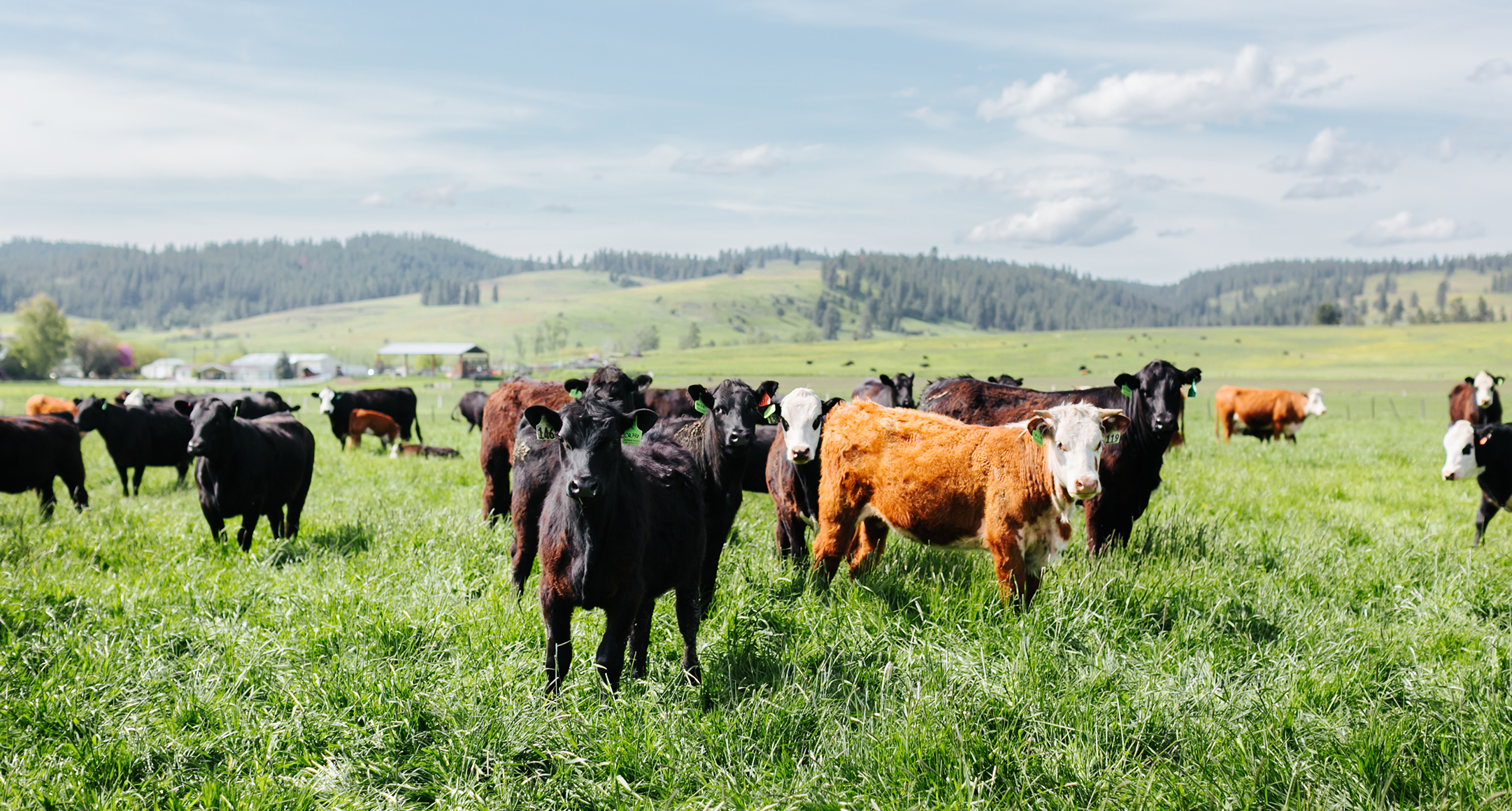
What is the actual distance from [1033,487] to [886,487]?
1160mm

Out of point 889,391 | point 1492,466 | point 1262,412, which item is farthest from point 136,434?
point 1262,412

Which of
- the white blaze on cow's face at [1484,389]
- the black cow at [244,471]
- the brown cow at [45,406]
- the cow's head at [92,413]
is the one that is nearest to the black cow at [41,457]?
the cow's head at [92,413]

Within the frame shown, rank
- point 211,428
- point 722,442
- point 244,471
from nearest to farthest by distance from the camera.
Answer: point 722,442, point 211,428, point 244,471

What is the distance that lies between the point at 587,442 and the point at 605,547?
1.97 feet

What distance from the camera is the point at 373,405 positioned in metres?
23.9

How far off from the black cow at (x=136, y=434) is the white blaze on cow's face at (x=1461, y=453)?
→ 1808 centimetres

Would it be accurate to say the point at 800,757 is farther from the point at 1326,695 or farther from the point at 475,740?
the point at 1326,695

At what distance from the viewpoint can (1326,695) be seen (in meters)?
4.79

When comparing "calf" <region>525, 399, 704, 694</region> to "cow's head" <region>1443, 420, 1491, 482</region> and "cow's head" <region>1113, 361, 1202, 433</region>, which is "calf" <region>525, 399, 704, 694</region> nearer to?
"cow's head" <region>1113, 361, 1202, 433</region>

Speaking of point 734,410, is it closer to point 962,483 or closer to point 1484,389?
point 962,483

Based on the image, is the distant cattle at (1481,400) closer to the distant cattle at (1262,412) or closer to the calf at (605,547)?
the distant cattle at (1262,412)

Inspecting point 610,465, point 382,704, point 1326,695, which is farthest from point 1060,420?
point 382,704

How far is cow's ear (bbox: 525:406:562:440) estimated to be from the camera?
15.8 feet

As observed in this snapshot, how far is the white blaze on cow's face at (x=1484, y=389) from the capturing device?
781 inches
